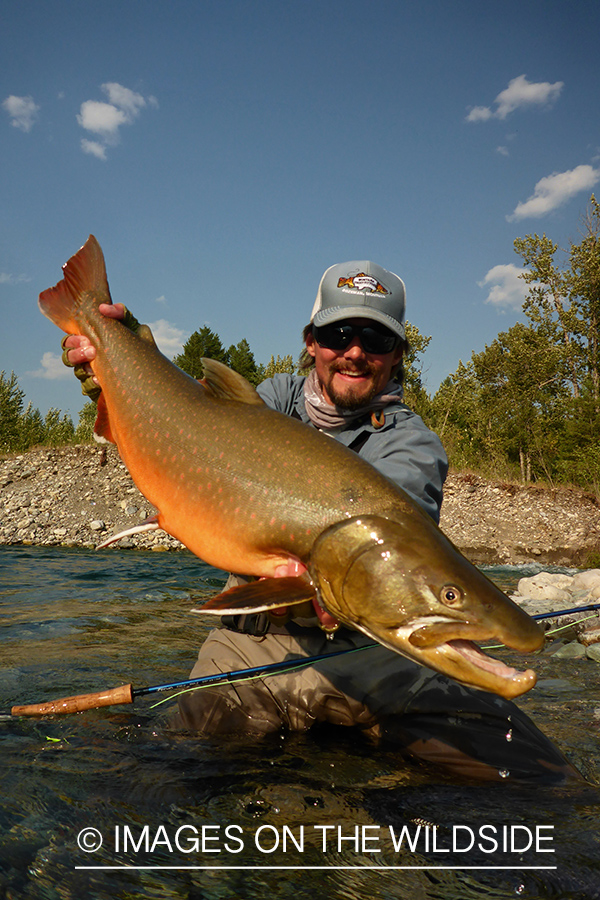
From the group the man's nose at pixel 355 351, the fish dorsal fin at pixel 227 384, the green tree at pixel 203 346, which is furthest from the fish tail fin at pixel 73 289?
the green tree at pixel 203 346

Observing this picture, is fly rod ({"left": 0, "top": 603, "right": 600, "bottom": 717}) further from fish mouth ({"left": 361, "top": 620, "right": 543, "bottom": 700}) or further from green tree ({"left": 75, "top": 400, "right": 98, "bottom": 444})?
green tree ({"left": 75, "top": 400, "right": 98, "bottom": 444})

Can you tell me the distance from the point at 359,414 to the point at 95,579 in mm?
8247

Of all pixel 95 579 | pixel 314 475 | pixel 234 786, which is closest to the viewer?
pixel 314 475

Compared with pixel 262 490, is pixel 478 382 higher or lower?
higher

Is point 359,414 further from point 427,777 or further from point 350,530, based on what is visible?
point 427,777

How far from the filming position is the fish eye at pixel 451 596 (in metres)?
1.87

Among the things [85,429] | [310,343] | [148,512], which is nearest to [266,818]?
[310,343]

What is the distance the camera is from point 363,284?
132 inches

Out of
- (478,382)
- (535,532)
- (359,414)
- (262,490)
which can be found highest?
(478,382)

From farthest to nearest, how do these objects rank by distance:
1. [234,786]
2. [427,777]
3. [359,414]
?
1. [359,414]
2. [427,777]
3. [234,786]

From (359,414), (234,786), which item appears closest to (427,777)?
(234,786)

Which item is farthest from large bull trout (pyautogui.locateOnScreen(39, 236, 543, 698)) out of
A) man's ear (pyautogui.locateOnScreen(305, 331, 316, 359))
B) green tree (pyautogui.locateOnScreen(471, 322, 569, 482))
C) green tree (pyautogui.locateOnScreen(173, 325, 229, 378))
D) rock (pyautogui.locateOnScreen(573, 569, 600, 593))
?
green tree (pyautogui.locateOnScreen(173, 325, 229, 378))

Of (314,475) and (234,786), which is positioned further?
(234,786)

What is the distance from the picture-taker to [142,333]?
115 inches
